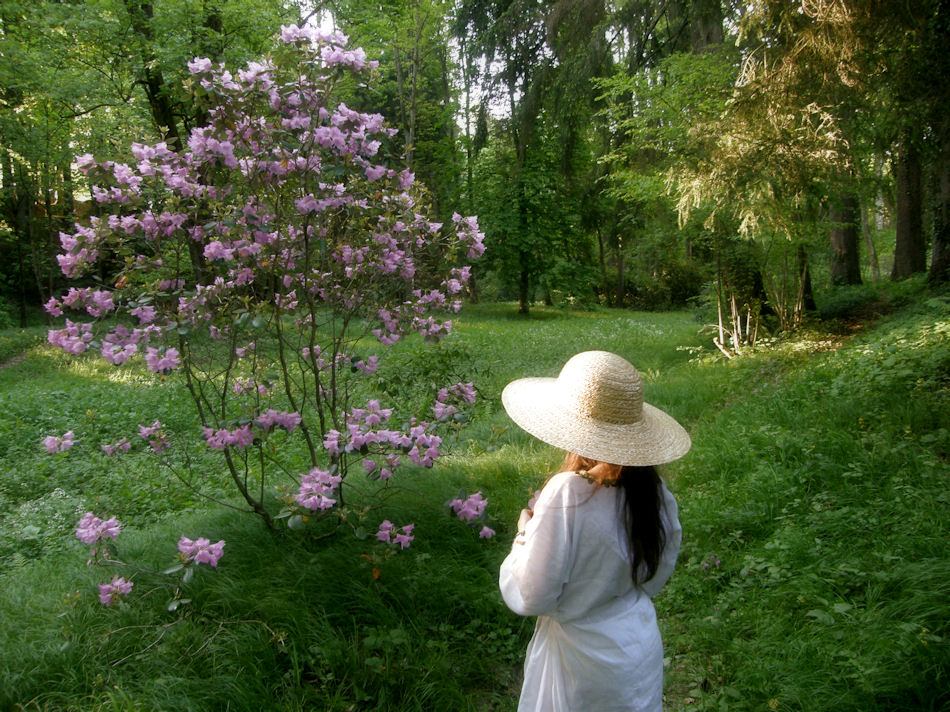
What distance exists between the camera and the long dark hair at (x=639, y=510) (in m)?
1.77

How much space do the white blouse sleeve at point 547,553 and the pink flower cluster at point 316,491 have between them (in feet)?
4.51

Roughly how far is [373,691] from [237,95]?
9.44 ft

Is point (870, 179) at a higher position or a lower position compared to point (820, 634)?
higher

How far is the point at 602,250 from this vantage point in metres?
29.8

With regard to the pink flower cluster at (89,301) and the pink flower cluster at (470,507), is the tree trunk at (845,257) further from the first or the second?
the pink flower cluster at (89,301)

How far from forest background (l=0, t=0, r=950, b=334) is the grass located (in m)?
1.76

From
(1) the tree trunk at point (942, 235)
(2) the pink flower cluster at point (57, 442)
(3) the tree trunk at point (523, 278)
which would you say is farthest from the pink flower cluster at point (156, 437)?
(3) the tree trunk at point (523, 278)

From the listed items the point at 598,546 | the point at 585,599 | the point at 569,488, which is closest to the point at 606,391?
the point at 569,488

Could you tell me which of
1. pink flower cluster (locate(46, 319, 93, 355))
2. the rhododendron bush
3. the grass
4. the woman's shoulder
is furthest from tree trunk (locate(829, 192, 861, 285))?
pink flower cluster (locate(46, 319, 93, 355))

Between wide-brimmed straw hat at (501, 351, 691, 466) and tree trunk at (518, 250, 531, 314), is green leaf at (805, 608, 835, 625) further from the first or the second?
tree trunk at (518, 250, 531, 314)

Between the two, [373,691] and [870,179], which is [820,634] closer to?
[373,691]

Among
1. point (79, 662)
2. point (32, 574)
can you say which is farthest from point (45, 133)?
point (79, 662)

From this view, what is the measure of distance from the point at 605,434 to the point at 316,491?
1621 mm

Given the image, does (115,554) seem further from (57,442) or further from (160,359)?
(160,359)
